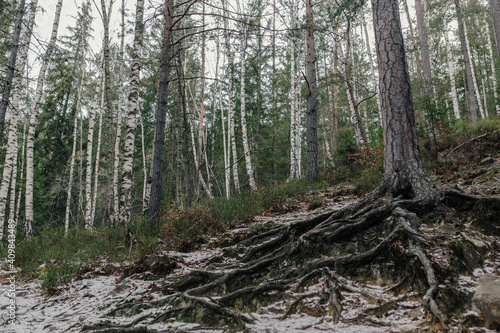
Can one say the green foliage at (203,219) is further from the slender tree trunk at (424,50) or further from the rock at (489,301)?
the slender tree trunk at (424,50)

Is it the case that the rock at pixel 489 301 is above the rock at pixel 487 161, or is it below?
below

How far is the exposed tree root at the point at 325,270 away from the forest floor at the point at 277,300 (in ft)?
0.11

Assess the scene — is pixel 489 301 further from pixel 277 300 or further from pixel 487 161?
pixel 487 161

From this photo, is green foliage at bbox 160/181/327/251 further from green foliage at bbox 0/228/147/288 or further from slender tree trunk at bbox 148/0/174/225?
green foliage at bbox 0/228/147/288

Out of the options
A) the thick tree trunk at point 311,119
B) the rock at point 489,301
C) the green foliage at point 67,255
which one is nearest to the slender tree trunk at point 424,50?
the thick tree trunk at point 311,119

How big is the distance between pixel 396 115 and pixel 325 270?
277 cm

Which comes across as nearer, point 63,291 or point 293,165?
point 63,291

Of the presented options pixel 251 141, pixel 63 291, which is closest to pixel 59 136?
pixel 251 141

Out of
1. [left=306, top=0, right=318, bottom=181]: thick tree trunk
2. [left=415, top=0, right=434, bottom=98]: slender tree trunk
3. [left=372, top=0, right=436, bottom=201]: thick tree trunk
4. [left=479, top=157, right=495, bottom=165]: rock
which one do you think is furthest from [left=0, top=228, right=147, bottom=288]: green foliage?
[left=415, top=0, right=434, bottom=98]: slender tree trunk

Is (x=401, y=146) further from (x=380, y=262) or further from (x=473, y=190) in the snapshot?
(x=380, y=262)

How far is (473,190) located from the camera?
425 cm

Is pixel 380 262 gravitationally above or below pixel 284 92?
below

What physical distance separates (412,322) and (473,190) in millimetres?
3459

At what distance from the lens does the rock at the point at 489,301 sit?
1.81m
